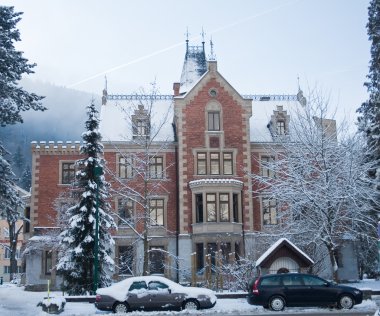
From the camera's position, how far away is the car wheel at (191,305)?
2059cm

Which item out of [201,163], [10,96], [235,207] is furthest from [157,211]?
[10,96]

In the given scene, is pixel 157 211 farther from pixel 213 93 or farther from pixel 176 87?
pixel 176 87

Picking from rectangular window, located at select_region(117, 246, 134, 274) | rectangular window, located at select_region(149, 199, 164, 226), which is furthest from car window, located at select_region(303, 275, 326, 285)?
rectangular window, located at select_region(149, 199, 164, 226)

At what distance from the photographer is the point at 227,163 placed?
39.2m

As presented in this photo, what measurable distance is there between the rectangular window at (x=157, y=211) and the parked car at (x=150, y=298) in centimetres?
1794

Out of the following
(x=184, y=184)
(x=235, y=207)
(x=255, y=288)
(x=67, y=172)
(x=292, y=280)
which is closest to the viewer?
(x=255, y=288)

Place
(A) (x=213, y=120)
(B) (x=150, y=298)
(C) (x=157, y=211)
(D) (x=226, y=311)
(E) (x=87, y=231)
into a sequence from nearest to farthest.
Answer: (D) (x=226, y=311) → (B) (x=150, y=298) → (E) (x=87, y=231) → (C) (x=157, y=211) → (A) (x=213, y=120)

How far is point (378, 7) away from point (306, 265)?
2163cm

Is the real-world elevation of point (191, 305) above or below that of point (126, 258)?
below

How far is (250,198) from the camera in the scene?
1532 inches

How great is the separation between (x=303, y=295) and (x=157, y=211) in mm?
19864

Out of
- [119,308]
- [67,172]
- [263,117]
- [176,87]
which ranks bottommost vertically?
[119,308]

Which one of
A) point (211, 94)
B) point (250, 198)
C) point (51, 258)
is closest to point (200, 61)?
point (211, 94)

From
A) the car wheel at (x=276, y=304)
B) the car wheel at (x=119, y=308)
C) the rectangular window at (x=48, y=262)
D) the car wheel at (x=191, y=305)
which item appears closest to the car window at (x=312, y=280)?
the car wheel at (x=276, y=304)
